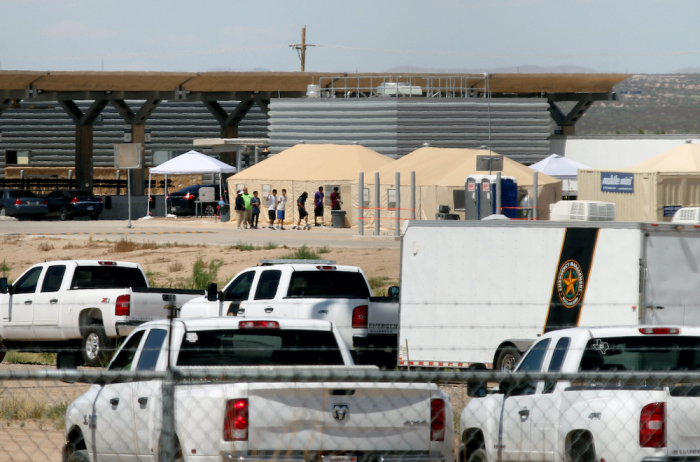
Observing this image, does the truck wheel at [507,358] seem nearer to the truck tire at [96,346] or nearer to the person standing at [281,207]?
the truck tire at [96,346]

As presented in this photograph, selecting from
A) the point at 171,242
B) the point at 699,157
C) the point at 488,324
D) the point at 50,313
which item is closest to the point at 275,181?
the point at 171,242

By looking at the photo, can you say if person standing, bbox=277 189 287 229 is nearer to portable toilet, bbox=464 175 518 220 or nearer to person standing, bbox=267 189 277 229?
person standing, bbox=267 189 277 229

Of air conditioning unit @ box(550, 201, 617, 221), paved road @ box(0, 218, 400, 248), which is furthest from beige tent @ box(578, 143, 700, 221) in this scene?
air conditioning unit @ box(550, 201, 617, 221)

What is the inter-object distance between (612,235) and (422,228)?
2540 mm

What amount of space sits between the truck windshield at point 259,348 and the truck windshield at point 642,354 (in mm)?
1912

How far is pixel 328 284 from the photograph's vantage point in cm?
1474

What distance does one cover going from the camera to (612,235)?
13133mm

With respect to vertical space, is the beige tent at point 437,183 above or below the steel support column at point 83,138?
below

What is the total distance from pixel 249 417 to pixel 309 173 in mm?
36504

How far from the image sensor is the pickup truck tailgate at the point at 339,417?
6027 millimetres

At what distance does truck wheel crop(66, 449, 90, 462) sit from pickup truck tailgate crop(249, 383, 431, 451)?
1.67m

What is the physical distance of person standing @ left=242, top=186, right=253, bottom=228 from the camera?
40.9 m

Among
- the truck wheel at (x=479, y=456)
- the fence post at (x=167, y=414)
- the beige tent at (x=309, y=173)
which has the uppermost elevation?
the beige tent at (x=309, y=173)

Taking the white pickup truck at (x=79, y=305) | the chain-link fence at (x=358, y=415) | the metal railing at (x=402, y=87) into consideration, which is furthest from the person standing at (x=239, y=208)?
the chain-link fence at (x=358, y=415)
